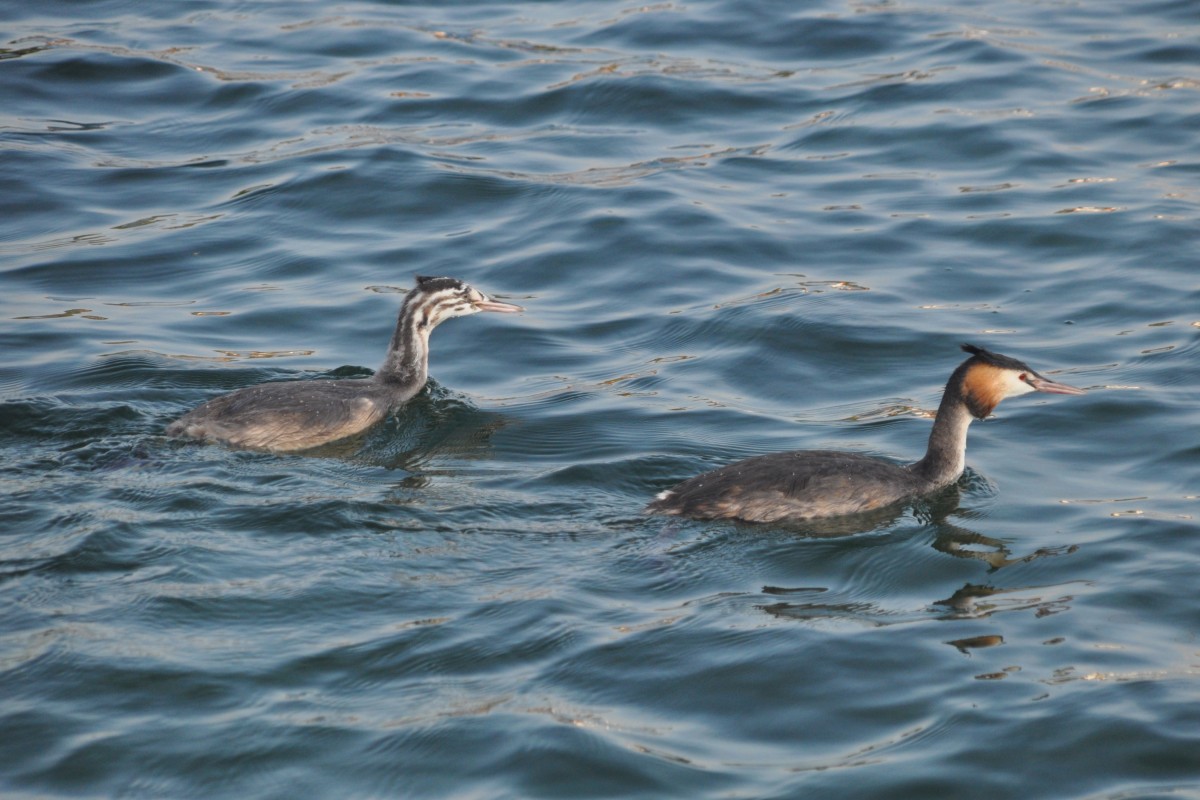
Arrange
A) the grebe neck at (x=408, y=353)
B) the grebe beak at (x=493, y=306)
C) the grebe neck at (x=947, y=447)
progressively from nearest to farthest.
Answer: the grebe neck at (x=947, y=447) < the grebe neck at (x=408, y=353) < the grebe beak at (x=493, y=306)

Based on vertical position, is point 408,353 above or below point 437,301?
below

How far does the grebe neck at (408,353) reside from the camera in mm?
11227

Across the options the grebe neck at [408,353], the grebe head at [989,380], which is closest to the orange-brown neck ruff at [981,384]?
the grebe head at [989,380]

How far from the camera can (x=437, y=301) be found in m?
11.4

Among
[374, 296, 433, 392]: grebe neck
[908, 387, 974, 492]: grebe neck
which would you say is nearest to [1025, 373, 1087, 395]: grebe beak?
[908, 387, 974, 492]: grebe neck

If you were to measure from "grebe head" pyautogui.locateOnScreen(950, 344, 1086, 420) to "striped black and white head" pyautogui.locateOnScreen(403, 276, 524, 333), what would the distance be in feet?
11.6

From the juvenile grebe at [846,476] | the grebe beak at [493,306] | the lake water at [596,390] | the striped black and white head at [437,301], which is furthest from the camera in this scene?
the grebe beak at [493,306]

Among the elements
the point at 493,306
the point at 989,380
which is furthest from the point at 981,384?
the point at 493,306

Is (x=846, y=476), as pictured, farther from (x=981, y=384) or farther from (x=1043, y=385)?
(x=1043, y=385)

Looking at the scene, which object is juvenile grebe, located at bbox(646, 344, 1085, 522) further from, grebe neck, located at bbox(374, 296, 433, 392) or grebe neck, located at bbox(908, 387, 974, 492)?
grebe neck, located at bbox(374, 296, 433, 392)

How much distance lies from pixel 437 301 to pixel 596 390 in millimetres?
1327

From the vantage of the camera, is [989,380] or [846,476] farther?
[989,380]

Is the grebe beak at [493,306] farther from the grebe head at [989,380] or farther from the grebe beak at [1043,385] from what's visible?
the grebe beak at [1043,385]

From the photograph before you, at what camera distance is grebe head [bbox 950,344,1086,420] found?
377 inches
